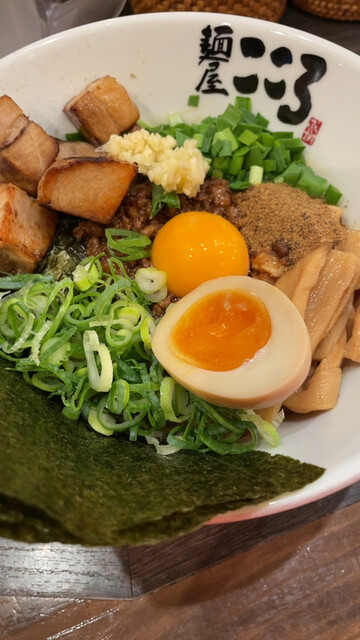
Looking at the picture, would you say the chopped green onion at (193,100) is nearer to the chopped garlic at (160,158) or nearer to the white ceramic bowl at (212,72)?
the white ceramic bowl at (212,72)

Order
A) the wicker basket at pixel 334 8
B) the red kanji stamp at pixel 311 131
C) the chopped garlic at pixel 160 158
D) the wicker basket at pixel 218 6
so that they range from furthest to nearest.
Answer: the wicker basket at pixel 334 8 → the wicker basket at pixel 218 6 → the red kanji stamp at pixel 311 131 → the chopped garlic at pixel 160 158

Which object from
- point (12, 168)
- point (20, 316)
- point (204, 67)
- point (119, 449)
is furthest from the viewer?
point (204, 67)

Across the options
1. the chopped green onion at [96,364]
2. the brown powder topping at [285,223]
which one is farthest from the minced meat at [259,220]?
the chopped green onion at [96,364]

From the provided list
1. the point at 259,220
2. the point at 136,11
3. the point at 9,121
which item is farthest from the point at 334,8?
the point at 9,121

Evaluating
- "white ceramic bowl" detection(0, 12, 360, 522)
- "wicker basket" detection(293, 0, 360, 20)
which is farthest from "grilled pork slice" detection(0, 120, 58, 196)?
"wicker basket" detection(293, 0, 360, 20)

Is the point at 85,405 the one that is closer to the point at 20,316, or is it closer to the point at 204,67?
the point at 20,316

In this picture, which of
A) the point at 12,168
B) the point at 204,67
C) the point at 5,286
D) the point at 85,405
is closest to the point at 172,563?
Result: the point at 85,405

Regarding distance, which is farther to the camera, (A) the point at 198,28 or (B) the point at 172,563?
(A) the point at 198,28
